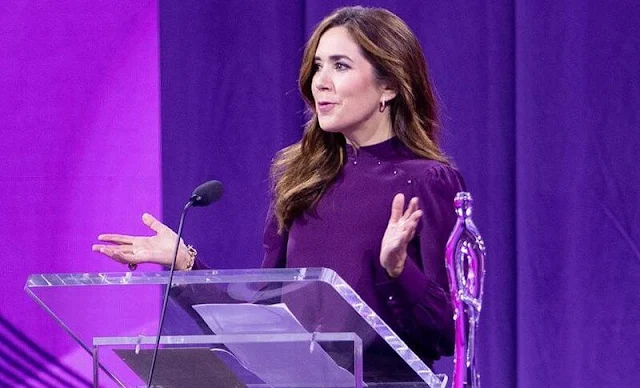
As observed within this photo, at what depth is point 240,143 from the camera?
137 inches

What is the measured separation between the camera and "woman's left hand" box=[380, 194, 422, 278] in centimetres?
184

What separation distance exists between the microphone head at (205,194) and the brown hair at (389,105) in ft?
1.90

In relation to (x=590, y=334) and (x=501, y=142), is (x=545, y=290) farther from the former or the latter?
(x=501, y=142)

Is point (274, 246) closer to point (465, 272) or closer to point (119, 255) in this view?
point (119, 255)

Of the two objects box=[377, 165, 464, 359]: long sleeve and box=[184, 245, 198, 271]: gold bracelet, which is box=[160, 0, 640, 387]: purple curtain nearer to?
box=[377, 165, 464, 359]: long sleeve

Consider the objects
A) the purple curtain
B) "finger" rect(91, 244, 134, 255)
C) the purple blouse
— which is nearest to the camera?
"finger" rect(91, 244, 134, 255)

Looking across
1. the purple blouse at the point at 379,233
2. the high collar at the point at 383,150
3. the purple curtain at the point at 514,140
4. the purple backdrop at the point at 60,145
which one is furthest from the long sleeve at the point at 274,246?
the purple backdrop at the point at 60,145

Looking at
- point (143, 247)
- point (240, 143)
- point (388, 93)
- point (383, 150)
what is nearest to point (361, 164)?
point (383, 150)

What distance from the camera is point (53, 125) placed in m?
3.47


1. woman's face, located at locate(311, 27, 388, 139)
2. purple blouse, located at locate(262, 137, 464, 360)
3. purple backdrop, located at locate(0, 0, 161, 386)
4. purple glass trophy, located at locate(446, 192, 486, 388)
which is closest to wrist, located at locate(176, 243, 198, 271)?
purple blouse, located at locate(262, 137, 464, 360)

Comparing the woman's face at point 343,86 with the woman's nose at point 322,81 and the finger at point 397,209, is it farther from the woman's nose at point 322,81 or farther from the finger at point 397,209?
the finger at point 397,209

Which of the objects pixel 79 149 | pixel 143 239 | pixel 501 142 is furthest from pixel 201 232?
pixel 143 239

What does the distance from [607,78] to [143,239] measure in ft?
4.90

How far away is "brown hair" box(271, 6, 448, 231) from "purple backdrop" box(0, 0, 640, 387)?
2.28ft
